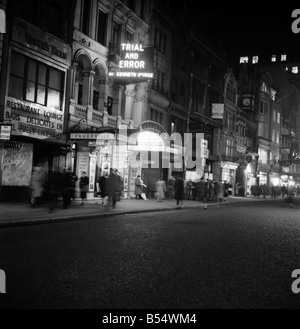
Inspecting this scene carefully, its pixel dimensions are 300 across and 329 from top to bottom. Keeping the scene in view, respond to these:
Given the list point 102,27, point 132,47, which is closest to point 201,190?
point 132,47

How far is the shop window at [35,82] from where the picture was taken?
2117cm

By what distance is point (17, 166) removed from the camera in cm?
2125

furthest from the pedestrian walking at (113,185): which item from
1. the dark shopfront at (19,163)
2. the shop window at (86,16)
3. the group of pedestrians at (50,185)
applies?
the shop window at (86,16)

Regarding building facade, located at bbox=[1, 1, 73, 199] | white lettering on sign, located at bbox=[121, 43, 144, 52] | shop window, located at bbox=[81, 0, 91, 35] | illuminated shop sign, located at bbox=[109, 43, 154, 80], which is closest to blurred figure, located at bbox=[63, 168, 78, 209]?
building facade, located at bbox=[1, 1, 73, 199]

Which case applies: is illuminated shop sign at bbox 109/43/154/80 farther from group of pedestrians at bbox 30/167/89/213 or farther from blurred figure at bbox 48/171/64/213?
blurred figure at bbox 48/171/64/213

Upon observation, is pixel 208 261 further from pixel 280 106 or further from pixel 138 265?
pixel 280 106

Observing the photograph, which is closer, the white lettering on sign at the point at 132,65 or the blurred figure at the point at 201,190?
the white lettering on sign at the point at 132,65

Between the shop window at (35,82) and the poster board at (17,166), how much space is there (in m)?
2.48

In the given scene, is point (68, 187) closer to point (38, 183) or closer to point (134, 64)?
point (38, 183)

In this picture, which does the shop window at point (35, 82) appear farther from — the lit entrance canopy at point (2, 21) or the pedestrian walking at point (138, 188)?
the pedestrian walking at point (138, 188)

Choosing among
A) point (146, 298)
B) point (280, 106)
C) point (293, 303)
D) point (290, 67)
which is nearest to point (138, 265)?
point (146, 298)

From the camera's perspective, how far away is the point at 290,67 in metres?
102
